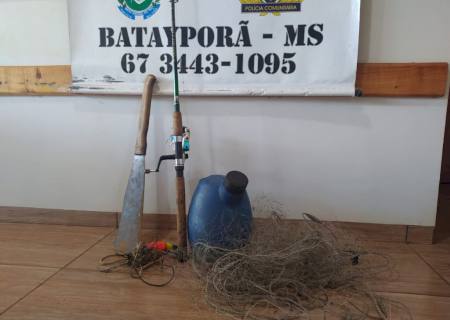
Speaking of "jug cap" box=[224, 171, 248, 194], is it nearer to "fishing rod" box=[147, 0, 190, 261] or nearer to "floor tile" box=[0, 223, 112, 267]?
"fishing rod" box=[147, 0, 190, 261]

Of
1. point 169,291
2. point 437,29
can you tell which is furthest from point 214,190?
point 437,29

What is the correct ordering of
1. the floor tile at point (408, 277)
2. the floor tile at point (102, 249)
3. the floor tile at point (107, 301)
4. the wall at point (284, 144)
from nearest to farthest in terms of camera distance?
the floor tile at point (107, 301), the floor tile at point (408, 277), the floor tile at point (102, 249), the wall at point (284, 144)

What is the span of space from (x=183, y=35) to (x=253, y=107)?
32 centimetres

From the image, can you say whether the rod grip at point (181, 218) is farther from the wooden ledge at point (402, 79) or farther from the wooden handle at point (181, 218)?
the wooden ledge at point (402, 79)

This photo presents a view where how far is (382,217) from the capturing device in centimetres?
106

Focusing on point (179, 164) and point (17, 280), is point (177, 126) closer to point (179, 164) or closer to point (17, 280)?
point (179, 164)

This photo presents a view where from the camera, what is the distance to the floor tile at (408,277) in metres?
0.76

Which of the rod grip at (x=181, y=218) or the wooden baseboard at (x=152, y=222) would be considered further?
the wooden baseboard at (x=152, y=222)

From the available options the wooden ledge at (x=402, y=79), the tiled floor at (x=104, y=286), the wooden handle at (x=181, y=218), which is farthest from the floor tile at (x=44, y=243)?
the wooden ledge at (x=402, y=79)

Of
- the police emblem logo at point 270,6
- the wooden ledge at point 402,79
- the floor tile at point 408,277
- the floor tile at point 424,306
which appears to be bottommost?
the floor tile at point 408,277

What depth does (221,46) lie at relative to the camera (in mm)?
1017

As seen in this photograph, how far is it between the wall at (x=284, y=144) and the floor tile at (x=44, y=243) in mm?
91

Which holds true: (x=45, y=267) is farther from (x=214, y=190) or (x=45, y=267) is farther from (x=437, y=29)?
(x=437, y=29)

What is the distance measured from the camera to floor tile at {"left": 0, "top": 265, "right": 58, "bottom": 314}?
28.5 inches
